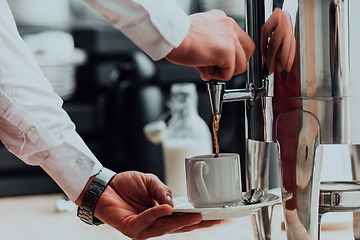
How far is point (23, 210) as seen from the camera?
94 cm

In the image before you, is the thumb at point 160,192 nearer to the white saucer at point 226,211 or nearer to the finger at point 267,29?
the white saucer at point 226,211

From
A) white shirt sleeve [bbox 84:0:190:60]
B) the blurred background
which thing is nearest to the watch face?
white shirt sleeve [bbox 84:0:190:60]

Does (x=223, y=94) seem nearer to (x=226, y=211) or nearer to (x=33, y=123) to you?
(x=226, y=211)

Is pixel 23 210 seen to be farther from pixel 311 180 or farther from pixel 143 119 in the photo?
pixel 311 180

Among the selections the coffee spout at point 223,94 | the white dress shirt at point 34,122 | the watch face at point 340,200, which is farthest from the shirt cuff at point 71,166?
the watch face at point 340,200

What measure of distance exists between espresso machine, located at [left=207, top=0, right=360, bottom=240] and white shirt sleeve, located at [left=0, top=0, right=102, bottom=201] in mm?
251

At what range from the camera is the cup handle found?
503 mm

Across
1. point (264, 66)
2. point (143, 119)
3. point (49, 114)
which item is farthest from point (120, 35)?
point (264, 66)

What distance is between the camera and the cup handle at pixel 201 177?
1.65 ft

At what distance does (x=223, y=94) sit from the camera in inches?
20.3

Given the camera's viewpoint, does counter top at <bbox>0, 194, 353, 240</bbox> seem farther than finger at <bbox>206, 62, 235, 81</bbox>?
Yes

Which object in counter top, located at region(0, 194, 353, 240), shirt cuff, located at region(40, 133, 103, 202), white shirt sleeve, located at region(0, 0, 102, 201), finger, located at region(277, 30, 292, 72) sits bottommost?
counter top, located at region(0, 194, 353, 240)

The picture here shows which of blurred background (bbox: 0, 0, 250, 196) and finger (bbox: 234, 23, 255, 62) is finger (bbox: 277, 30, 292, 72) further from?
blurred background (bbox: 0, 0, 250, 196)

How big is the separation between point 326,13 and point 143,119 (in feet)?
2.69
